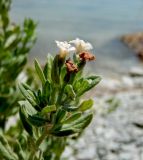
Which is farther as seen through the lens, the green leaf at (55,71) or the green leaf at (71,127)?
the green leaf at (71,127)

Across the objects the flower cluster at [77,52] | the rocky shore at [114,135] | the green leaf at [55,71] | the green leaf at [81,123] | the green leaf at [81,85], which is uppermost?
the flower cluster at [77,52]

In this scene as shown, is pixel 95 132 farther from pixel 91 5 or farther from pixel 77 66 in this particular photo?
pixel 91 5

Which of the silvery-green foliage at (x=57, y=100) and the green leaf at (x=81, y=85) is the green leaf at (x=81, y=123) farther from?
the green leaf at (x=81, y=85)

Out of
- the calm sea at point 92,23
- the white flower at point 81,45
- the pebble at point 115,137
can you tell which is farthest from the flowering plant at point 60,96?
the calm sea at point 92,23

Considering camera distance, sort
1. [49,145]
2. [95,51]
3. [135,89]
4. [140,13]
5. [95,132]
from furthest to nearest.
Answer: [140,13] → [95,51] → [135,89] → [95,132] → [49,145]

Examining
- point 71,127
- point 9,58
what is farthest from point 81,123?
point 9,58

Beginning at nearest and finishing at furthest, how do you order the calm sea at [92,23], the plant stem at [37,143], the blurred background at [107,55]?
the plant stem at [37,143]
the blurred background at [107,55]
the calm sea at [92,23]

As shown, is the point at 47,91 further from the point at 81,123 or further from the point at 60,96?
the point at 81,123

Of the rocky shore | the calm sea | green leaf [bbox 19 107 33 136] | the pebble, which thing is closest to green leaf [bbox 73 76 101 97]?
green leaf [bbox 19 107 33 136]

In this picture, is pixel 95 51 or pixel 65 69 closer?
pixel 65 69

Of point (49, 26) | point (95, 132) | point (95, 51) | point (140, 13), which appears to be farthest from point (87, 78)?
point (140, 13)
